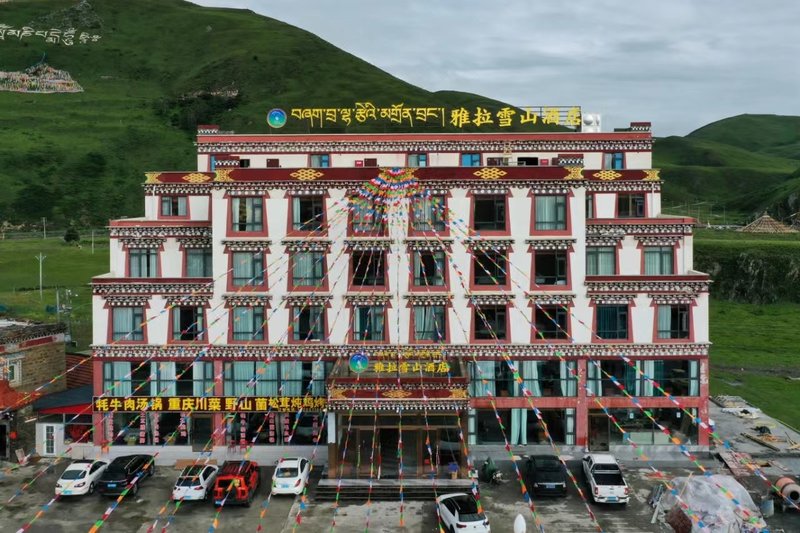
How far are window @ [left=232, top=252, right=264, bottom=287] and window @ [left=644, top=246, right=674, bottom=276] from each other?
21956 millimetres

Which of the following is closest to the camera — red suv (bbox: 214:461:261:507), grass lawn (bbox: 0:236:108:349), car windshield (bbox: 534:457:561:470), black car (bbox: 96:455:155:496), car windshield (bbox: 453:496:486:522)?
car windshield (bbox: 453:496:486:522)

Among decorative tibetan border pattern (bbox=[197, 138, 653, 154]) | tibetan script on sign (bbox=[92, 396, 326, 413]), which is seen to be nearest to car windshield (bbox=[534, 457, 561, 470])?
tibetan script on sign (bbox=[92, 396, 326, 413])

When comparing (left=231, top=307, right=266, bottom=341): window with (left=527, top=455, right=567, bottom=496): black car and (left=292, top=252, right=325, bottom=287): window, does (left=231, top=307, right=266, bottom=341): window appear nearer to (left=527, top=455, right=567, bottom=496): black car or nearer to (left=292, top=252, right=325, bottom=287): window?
(left=292, top=252, right=325, bottom=287): window

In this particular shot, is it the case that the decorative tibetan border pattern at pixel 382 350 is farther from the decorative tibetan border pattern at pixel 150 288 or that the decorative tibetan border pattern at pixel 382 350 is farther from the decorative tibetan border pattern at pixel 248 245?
the decorative tibetan border pattern at pixel 248 245

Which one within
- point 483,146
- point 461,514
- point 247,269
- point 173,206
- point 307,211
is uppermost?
point 483,146

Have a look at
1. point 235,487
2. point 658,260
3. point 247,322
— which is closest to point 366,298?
point 247,322

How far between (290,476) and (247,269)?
12.0m

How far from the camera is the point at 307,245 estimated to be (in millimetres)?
38469

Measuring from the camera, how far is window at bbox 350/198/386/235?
38.6 m

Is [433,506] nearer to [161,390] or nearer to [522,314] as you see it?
[522,314]

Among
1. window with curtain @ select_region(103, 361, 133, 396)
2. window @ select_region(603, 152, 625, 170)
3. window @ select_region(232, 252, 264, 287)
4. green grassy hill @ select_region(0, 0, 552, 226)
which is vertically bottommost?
window with curtain @ select_region(103, 361, 133, 396)

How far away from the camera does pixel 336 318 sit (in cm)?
3838

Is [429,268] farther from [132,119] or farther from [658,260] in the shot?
[132,119]

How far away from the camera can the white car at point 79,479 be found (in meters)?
32.0
